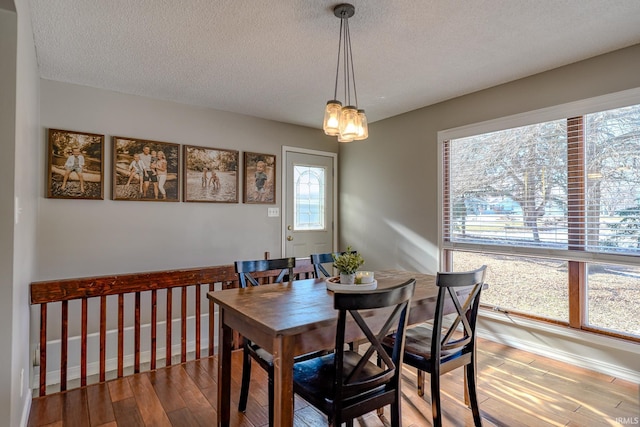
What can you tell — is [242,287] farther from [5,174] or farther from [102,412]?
[5,174]

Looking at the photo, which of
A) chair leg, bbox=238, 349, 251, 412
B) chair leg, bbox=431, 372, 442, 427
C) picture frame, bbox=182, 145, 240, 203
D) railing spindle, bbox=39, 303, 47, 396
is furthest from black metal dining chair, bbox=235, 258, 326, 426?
picture frame, bbox=182, 145, 240, 203

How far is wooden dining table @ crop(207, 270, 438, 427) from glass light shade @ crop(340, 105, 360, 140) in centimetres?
98

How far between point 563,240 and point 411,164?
171 centimetres

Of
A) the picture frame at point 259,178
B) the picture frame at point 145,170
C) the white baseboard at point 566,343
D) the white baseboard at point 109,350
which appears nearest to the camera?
the white baseboard at point 566,343

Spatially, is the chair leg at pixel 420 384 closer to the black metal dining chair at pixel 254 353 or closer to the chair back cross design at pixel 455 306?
the chair back cross design at pixel 455 306

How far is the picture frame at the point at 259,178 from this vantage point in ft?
13.9

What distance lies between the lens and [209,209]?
3.96 metres

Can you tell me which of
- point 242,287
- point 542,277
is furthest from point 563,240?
point 242,287

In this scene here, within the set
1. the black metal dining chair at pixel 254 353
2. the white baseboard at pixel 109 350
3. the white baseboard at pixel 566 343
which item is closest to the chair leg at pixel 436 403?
the black metal dining chair at pixel 254 353

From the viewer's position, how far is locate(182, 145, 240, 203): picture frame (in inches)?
149

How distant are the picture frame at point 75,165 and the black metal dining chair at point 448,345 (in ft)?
9.82

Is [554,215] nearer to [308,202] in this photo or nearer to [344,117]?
[344,117]

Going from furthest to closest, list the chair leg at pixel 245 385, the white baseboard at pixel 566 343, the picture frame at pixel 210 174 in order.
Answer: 1. the picture frame at pixel 210 174
2. the white baseboard at pixel 566 343
3. the chair leg at pixel 245 385

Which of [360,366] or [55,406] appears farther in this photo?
[55,406]
